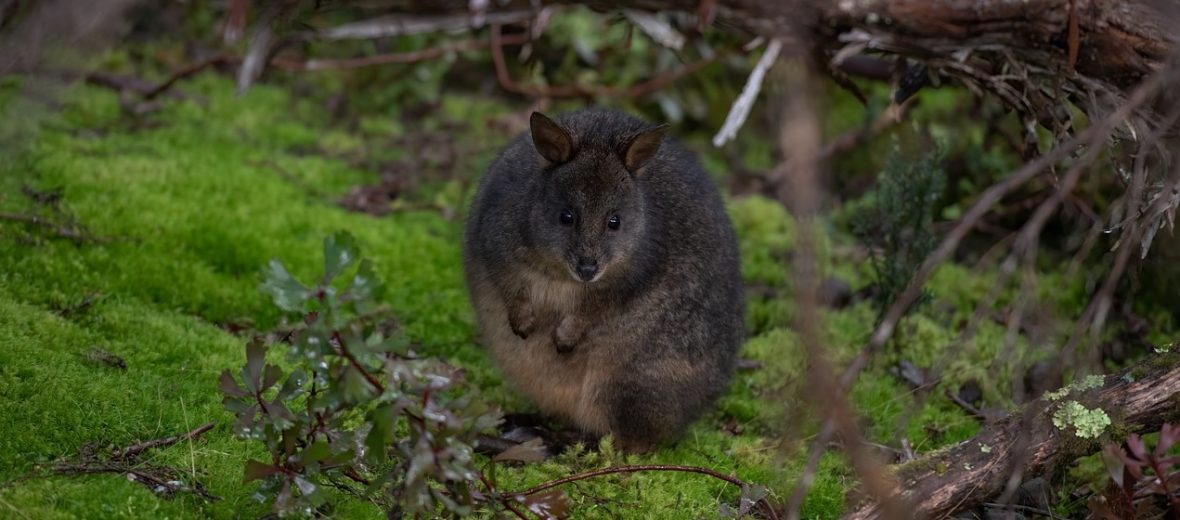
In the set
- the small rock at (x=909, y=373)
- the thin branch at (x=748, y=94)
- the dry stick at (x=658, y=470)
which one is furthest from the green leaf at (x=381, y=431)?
the small rock at (x=909, y=373)

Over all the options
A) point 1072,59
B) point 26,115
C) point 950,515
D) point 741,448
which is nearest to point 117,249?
point 26,115

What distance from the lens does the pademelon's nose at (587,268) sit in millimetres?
5129

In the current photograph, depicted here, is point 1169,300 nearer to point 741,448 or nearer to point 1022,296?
point 741,448

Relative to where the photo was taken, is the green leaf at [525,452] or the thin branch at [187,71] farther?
the thin branch at [187,71]

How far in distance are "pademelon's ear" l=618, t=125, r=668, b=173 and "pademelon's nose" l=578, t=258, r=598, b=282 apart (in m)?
0.52

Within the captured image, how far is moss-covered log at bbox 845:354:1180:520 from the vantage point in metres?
4.50

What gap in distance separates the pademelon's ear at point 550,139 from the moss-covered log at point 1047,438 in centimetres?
208

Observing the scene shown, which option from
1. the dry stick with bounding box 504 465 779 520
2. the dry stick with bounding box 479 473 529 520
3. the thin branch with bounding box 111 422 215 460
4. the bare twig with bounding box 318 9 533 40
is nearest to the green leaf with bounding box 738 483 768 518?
the dry stick with bounding box 504 465 779 520

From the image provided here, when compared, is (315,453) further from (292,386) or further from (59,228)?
(59,228)

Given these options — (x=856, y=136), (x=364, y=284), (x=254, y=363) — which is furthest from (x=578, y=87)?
(x=364, y=284)

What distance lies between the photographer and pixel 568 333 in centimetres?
534

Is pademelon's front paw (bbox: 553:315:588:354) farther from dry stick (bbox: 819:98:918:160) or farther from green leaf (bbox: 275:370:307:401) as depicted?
dry stick (bbox: 819:98:918:160)

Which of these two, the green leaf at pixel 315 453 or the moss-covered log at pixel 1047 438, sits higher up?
the green leaf at pixel 315 453

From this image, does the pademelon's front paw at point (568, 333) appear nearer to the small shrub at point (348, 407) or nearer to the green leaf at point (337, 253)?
the small shrub at point (348, 407)
